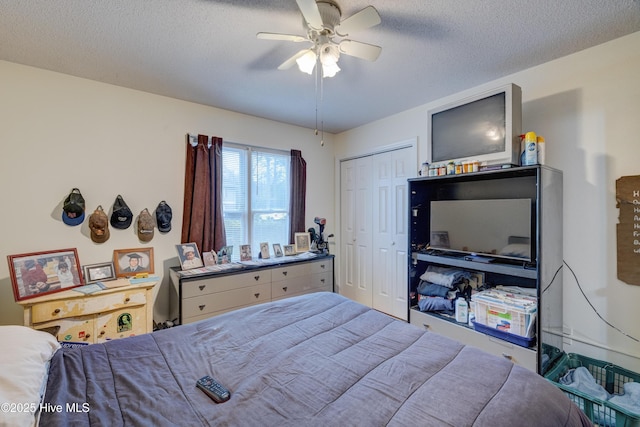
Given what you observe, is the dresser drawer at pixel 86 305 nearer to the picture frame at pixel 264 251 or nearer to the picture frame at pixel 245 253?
the picture frame at pixel 245 253

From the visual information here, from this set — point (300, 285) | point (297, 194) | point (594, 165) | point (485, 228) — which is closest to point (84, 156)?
point (297, 194)

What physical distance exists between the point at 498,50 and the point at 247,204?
9.34 ft

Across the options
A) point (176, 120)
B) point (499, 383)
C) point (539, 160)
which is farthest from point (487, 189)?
point (176, 120)

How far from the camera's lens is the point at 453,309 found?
2.55 m

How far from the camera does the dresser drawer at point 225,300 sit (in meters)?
2.56

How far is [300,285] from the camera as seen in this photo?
3.32m

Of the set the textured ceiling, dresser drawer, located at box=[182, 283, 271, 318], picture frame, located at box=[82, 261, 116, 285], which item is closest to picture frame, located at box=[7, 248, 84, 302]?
picture frame, located at box=[82, 261, 116, 285]

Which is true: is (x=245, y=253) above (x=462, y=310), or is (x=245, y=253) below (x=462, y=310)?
above

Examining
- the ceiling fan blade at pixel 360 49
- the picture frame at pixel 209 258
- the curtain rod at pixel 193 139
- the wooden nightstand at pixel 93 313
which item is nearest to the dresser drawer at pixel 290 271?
the picture frame at pixel 209 258

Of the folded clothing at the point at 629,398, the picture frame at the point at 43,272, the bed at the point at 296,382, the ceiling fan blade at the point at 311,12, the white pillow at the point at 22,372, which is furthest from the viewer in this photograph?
the picture frame at the point at 43,272

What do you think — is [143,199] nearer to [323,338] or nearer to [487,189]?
[323,338]

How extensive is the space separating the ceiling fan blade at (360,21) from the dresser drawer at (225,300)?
246 centimetres

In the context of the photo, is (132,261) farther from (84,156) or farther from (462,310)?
(462,310)

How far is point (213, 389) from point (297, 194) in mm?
2891
